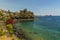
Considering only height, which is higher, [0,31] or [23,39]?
[0,31]

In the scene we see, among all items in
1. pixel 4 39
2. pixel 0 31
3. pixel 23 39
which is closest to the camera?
pixel 4 39

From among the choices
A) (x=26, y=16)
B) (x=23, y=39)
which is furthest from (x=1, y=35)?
(x=26, y=16)

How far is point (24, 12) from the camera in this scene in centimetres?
10681

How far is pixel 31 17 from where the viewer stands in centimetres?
10581

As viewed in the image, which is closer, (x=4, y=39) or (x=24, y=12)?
(x=4, y=39)

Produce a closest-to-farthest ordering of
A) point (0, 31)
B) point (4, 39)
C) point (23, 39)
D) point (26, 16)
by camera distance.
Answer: point (4, 39)
point (0, 31)
point (23, 39)
point (26, 16)

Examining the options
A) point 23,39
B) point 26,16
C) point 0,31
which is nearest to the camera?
point 0,31

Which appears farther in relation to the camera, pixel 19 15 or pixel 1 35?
pixel 19 15

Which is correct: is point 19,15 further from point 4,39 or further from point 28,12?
point 4,39

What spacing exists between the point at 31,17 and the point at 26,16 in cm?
481

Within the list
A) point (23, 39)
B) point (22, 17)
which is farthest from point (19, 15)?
point (23, 39)

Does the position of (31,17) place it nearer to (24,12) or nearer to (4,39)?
(24,12)

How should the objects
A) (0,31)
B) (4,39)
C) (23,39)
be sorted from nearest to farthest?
(4,39), (0,31), (23,39)

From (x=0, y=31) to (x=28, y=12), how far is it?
288 feet
